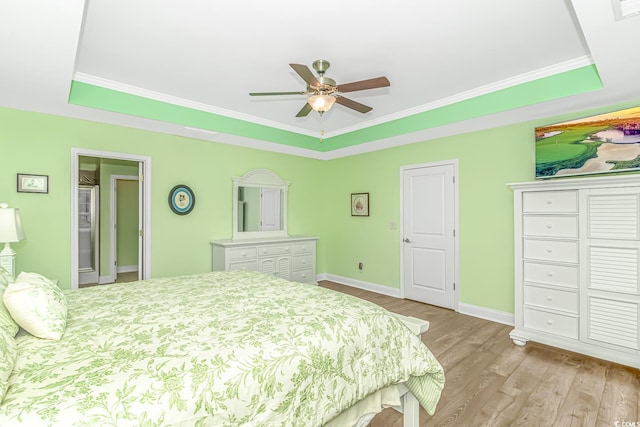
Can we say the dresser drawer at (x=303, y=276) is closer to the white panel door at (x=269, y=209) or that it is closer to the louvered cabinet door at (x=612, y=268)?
the white panel door at (x=269, y=209)

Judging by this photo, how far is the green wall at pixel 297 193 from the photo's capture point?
3.05 m

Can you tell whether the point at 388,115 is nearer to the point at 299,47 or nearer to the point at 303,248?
the point at 299,47

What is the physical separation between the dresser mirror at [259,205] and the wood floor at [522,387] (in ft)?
9.41

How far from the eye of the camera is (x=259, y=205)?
4.80m

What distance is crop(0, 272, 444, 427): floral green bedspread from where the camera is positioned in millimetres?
924

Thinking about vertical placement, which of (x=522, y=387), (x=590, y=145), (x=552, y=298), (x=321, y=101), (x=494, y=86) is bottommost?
(x=522, y=387)

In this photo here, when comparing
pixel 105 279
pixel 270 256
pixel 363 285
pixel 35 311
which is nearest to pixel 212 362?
pixel 35 311

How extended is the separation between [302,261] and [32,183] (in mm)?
3392

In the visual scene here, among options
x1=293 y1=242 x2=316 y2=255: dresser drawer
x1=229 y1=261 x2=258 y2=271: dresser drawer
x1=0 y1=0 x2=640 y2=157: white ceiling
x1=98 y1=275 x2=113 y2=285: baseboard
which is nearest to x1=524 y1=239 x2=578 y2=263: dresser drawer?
x1=0 y1=0 x2=640 y2=157: white ceiling

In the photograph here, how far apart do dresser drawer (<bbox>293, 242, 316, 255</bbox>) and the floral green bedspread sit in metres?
2.79

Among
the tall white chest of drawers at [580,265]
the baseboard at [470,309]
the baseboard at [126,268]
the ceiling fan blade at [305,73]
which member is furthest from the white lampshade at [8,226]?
the tall white chest of drawers at [580,265]

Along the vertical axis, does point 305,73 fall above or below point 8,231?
above

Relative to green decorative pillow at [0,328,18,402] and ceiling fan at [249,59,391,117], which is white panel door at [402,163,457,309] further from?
green decorative pillow at [0,328,18,402]

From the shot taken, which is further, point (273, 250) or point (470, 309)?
point (273, 250)
